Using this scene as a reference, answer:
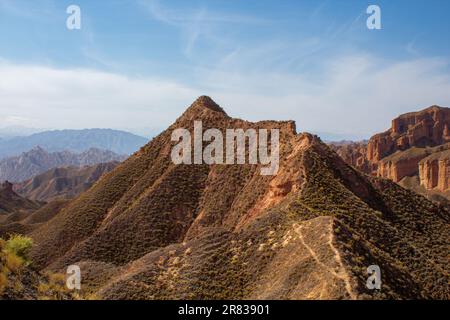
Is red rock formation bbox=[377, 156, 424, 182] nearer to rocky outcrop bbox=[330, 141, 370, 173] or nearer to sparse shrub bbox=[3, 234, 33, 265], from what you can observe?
rocky outcrop bbox=[330, 141, 370, 173]

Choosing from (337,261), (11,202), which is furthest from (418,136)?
(337,261)

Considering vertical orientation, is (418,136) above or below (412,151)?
above

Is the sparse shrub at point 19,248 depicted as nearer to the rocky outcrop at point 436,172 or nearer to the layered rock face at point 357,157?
the rocky outcrop at point 436,172

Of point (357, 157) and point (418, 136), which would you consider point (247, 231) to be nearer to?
point (357, 157)

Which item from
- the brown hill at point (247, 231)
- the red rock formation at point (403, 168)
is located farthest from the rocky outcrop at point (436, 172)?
the brown hill at point (247, 231)

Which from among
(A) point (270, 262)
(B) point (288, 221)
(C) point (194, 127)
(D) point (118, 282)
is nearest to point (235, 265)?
(A) point (270, 262)
